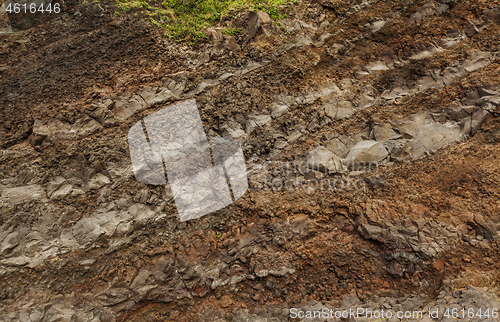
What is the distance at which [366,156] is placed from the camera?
20.8 feet

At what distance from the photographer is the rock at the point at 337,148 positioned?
6.55m

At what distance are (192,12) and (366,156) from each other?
6.46 metres

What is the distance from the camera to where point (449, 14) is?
23.8 ft

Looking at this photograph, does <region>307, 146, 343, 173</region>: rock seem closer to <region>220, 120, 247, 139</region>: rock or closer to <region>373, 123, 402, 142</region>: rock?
<region>373, 123, 402, 142</region>: rock

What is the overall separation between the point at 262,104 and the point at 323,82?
184 centimetres

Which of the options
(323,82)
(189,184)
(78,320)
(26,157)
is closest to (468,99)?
(323,82)

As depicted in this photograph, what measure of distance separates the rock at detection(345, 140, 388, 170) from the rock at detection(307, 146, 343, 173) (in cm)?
27

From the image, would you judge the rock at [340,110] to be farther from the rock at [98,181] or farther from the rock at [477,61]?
the rock at [98,181]

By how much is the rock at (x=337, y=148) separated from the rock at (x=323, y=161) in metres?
0.11

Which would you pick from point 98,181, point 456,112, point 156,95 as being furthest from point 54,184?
point 456,112

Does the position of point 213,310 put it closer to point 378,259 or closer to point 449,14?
point 378,259

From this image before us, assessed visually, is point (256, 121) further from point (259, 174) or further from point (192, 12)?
point (192, 12)

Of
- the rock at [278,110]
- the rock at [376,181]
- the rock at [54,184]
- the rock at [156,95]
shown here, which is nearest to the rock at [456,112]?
the rock at [376,181]

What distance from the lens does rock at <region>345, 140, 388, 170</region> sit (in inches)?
249
